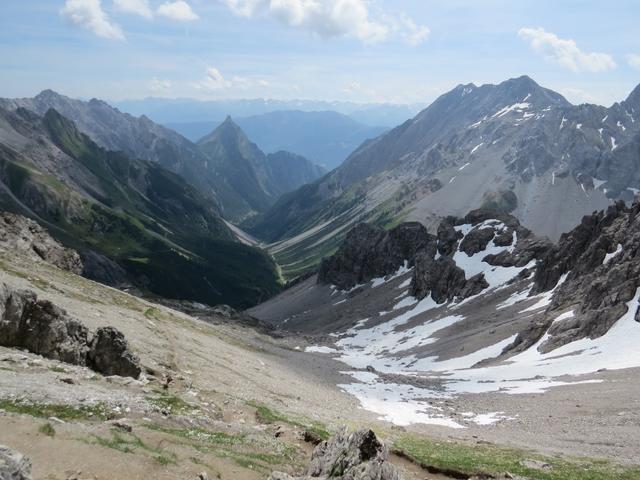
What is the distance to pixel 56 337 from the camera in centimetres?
3800

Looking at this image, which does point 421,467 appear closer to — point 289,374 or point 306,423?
point 306,423

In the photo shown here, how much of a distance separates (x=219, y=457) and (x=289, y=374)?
50.6 metres

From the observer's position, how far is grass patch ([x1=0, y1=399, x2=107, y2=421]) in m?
23.4

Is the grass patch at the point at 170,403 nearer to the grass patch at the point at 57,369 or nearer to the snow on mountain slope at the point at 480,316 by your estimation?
the grass patch at the point at 57,369

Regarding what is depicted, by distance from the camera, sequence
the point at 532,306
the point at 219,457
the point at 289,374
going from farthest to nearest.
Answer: the point at 532,306, the point at 289,374, the point at 219,457

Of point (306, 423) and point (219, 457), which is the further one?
point (306, 423)

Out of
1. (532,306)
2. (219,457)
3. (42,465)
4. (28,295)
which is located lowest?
(532,306)

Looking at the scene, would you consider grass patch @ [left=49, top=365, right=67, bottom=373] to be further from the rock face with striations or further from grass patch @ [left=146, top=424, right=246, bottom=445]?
the rock face with striations

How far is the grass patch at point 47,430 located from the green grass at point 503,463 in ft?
59.0

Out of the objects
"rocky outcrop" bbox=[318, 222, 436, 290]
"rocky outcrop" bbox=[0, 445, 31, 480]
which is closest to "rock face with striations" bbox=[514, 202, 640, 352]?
Result: "rocky outcrop" bbox=[318, 222, 436, 290]

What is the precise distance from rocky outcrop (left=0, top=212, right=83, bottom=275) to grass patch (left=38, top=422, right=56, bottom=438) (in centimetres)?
7476

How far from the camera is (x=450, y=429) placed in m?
47.8

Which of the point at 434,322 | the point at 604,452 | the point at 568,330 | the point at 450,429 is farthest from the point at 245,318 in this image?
the point at 604,452

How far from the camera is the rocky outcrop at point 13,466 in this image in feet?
50.1
